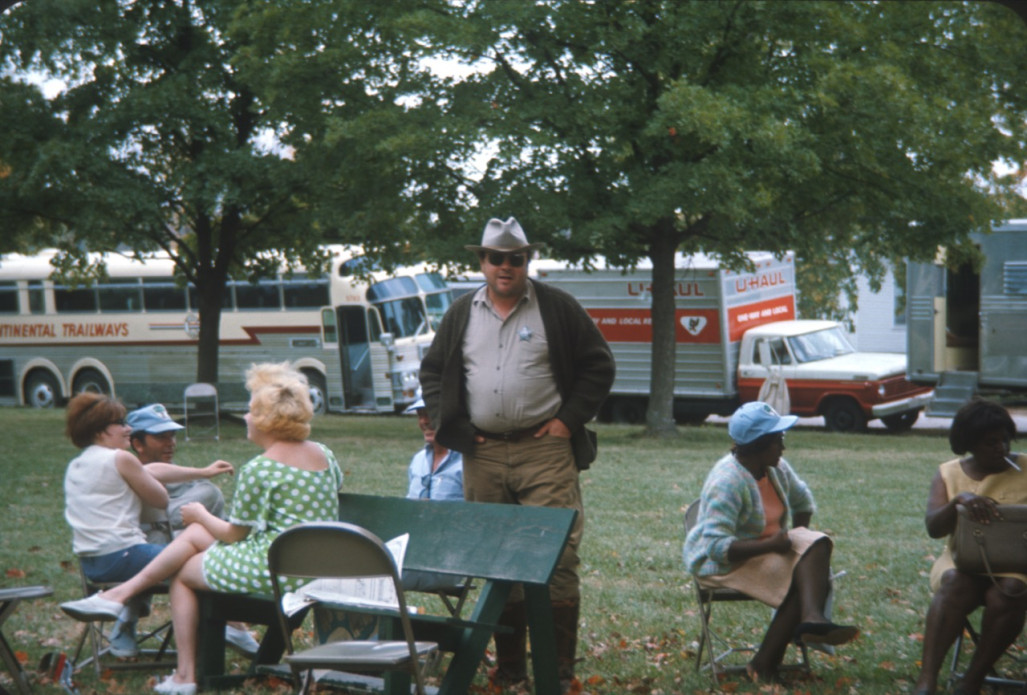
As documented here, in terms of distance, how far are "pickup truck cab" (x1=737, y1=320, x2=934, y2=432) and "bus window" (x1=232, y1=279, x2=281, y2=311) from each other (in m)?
11.2

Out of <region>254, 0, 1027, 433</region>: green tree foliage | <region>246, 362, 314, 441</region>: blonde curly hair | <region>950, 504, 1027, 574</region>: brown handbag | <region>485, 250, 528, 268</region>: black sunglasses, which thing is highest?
<region>254, 0, 1027, 433</region>: green tree foliage

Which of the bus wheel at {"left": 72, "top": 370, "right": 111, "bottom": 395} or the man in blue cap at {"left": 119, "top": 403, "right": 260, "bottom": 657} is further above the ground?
the man in blue cap at {"left": 119, "top": 403, "right": 260, "bottom": 657}

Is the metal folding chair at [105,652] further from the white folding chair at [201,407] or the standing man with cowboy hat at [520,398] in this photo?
the white folding chair at [201,407]

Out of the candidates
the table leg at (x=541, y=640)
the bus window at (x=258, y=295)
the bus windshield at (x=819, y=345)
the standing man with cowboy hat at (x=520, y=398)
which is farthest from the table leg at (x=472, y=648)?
the bus window at (x=258, y=295)

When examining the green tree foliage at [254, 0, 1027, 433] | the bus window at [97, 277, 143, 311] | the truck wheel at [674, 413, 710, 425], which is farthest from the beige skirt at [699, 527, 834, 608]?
the bus window at [97, 277, 143, 311]

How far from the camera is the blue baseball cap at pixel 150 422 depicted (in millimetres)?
6488

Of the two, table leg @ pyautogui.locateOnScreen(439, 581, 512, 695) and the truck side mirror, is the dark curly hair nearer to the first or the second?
table leg @ pyautogui.locateOnScreen(439, 581, 512, 695)

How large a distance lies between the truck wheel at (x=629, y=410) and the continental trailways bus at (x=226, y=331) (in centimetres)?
463

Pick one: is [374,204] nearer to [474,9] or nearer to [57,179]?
[474,9]

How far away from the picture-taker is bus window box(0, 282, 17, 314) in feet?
105

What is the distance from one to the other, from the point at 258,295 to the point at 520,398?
82.4 feet

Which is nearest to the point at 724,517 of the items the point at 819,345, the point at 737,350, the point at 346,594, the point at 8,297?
the point at 346,594

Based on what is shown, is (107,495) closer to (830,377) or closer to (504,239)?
(504,239)

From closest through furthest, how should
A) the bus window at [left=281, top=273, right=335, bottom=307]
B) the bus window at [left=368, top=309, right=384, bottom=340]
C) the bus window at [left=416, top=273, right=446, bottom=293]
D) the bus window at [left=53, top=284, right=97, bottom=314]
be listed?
the bus window at [left=368, top=309, right=384, bottom=340]
the bus window at [left=281, top=273, right=335, bottom=307]
the bus window at [left=416, top=273, right=446, bottom=293]
the bus window at [left=53, top=284, right=97, bottom=314]
